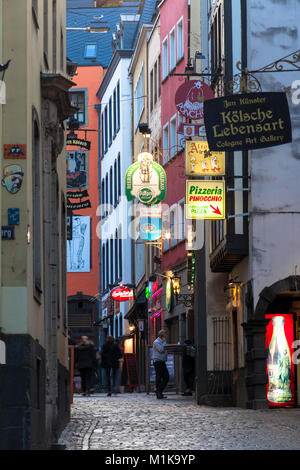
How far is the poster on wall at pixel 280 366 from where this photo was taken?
82.5 feet

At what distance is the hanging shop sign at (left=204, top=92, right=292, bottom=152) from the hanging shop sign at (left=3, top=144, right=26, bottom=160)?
18.3 ft

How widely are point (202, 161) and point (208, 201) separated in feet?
3.22

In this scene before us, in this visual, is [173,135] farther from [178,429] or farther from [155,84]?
[178,429]

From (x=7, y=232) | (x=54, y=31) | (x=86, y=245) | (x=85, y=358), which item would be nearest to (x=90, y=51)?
(x=86, y=245)

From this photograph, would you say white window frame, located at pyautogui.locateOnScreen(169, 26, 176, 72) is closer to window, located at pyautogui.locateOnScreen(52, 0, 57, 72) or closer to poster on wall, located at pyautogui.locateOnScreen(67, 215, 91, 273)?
window, located at pyautogui.locateOnScreen(52, 0, 57, 72)

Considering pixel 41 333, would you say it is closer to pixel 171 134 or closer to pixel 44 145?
pixel 44 145

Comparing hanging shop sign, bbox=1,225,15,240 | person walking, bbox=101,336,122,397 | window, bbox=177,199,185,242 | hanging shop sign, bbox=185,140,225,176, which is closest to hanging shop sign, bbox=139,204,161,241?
window, bbox=177,199,185,242

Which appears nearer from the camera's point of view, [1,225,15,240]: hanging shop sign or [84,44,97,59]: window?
[1,225,15,240]: hanging shop sign

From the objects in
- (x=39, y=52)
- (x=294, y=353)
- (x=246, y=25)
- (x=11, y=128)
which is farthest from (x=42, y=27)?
(x=294, y=353)

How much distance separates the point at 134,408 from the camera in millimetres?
24422

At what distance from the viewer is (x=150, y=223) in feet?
131

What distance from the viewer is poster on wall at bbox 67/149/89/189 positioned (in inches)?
1425

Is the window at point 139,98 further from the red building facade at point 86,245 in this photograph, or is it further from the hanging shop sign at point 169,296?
the hanging shop sign at point 169,296

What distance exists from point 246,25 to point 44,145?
11.0 meters
